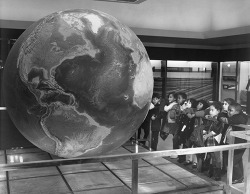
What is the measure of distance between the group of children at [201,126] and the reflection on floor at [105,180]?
0.38 m

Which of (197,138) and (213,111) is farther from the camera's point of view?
(213,111)

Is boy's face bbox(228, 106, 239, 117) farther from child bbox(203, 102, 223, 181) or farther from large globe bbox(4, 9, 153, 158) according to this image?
large globe bbox(4, 9, 153, 158)

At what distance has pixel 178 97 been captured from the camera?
6184mm

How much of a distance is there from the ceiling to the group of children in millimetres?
1516

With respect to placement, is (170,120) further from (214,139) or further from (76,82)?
(76,82)

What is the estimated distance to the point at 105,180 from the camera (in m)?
3.79

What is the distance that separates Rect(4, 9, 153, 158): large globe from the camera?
1565 millimetres

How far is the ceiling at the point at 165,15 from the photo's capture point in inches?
216

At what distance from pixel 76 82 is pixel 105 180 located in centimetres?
247

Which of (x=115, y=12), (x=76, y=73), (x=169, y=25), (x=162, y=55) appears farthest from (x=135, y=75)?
(x=162, y=55)

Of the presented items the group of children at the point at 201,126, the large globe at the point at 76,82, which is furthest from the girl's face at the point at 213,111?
the large globe at the point at 76,82

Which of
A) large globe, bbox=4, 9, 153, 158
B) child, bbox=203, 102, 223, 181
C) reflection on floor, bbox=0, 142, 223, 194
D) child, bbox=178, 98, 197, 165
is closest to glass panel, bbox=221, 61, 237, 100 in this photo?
child, bbox=178, 98, 197, 165

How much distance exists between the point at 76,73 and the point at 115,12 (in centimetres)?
467

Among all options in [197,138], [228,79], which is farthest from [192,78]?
[197,138]
